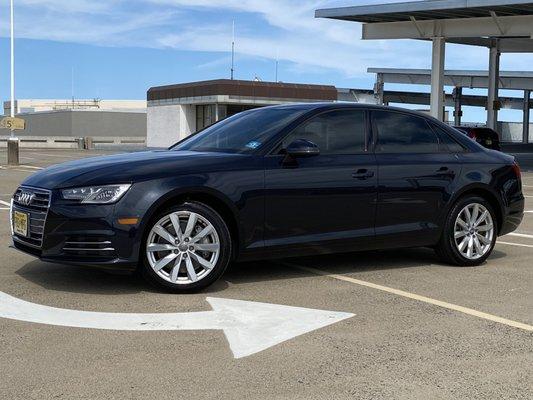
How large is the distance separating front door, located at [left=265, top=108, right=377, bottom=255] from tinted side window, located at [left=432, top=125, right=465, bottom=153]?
3.17 feet

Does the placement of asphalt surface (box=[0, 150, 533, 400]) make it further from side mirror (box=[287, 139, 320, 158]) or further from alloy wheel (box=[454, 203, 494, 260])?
side mirror (box=[287, 139, 320, 158])

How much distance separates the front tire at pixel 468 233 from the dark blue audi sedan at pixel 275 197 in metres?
0.01

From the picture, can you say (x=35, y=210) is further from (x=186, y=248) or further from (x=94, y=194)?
(x=186, y=248)

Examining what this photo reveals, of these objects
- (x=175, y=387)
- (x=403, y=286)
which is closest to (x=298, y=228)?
(x=403, y=286)

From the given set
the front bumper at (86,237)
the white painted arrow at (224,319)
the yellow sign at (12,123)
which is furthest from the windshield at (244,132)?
the yellow sign at (12,123)

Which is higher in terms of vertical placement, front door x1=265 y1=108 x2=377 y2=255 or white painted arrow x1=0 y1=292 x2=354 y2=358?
front door x1=265 y1=108 x2=377 y2=255

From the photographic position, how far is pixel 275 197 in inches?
245

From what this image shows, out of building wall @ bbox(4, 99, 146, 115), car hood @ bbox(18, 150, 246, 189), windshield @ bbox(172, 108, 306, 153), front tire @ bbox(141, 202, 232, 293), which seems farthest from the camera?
building wall @ bbox(4, 99, 146, 115)

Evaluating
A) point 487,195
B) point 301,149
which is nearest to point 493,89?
point 487,195

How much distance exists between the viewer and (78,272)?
670cm

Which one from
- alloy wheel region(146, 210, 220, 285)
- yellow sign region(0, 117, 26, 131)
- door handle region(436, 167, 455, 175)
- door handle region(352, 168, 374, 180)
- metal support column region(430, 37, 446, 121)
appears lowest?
alloy wheel region(146, 210, 220, 285)

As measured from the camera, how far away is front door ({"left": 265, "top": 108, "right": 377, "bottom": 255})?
247 inches

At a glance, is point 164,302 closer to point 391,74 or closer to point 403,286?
point 403,286

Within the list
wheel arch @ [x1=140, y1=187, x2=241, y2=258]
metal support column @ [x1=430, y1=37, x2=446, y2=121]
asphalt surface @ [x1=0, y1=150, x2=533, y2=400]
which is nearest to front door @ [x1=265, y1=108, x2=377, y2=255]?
wheel arch @ [x1=140, y1=187, x2=241, y2=258]
